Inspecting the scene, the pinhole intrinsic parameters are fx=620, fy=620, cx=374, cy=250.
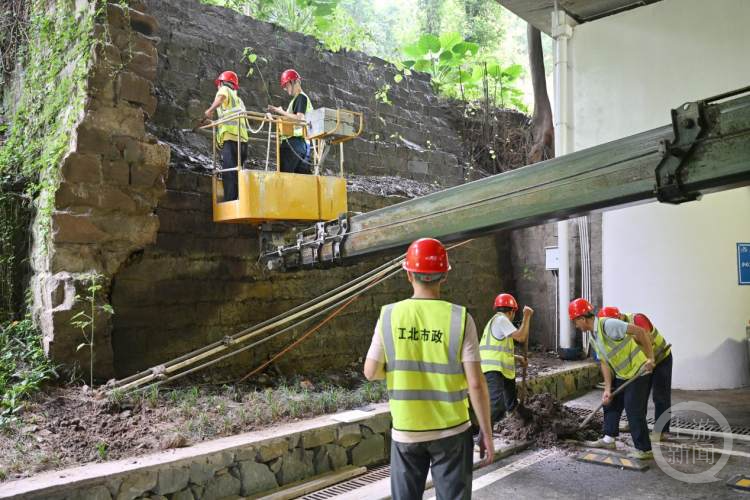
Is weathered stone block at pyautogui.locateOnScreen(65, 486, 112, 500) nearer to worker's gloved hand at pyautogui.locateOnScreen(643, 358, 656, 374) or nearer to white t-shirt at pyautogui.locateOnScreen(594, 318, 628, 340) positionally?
white t-shirt at pyautogui.locateOnScreen(594, 318, 628, 340)

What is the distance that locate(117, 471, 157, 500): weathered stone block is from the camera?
4488 mm

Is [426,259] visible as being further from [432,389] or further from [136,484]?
[136,484]

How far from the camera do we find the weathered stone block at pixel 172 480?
4.68 meters

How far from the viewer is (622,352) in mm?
6602

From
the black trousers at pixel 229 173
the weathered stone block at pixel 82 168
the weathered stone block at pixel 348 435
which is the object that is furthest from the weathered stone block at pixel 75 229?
the weathered stone block at pixel 348 435

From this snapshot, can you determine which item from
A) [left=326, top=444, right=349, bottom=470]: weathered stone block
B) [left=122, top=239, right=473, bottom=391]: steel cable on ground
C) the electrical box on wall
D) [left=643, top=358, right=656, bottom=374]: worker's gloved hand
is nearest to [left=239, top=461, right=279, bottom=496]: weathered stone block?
[left=326, top=444, right=349, bottom=470]: weathered stone block

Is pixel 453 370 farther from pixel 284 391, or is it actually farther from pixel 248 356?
pixel 248 356

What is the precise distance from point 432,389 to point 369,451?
3066 millimetres

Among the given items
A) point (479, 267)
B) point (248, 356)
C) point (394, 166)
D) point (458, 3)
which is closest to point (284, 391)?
point (248, 356)

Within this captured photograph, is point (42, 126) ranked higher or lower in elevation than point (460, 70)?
lower

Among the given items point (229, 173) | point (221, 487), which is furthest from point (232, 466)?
point (229, 173)

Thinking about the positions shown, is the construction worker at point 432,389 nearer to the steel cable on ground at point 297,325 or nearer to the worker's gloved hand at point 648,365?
the steel cable on ground at point 297,325

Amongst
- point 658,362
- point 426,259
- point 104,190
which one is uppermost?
point 104,190

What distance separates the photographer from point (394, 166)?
12.7 m
